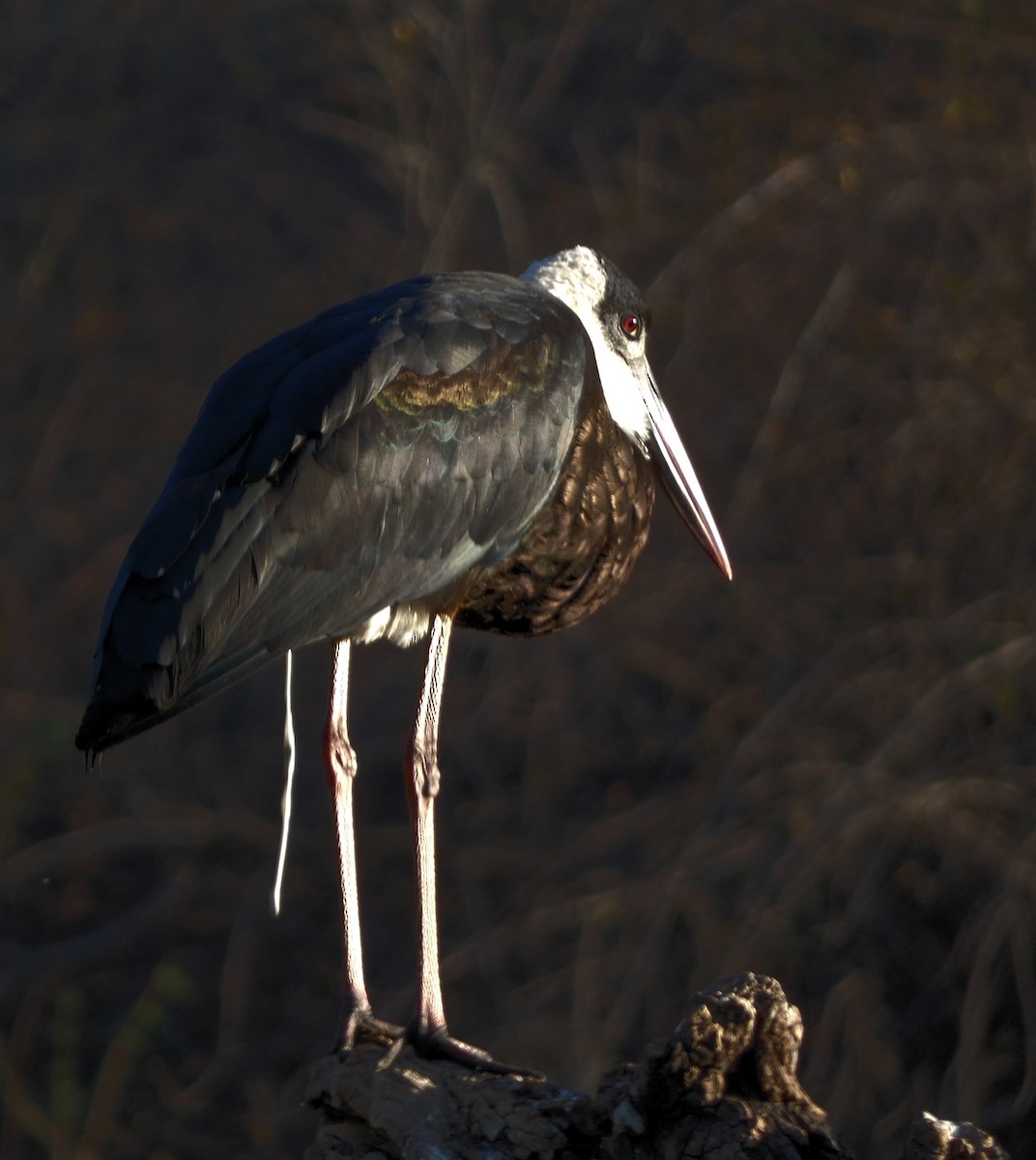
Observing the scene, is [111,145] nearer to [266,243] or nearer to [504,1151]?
[266,243]

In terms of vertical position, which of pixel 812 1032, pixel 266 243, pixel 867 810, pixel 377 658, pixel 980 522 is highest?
pixel 266 243

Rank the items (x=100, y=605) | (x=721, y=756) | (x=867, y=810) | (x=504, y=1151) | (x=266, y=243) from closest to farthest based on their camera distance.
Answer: (x=504, y=1151) < (x=867, y=810) < (x=721, y=756) < (x=100, y=605) < (x=266, y=243)

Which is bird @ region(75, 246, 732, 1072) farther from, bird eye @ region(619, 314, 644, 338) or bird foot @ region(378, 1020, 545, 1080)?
bird eye @ region(619, 314, 644, 338)

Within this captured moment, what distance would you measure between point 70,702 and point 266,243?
191cm

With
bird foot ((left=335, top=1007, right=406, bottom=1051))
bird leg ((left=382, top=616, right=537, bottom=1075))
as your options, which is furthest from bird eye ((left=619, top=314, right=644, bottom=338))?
bird foot ((left=335, top=1007, right=406, bottom=1051))

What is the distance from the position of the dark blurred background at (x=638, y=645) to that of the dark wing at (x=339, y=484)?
3.19m

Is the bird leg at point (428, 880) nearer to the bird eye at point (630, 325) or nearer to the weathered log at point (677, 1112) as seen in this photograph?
the weathered log at point (677, 1112)

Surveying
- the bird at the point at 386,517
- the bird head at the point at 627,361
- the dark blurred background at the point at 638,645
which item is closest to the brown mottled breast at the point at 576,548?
the bird at the point at 386,517

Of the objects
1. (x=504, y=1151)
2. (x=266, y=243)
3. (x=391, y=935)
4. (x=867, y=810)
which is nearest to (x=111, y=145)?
(x=266, y=243)

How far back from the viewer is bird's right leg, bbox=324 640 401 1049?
11.5 feet

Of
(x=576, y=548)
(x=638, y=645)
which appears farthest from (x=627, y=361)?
(x=638, y=645)

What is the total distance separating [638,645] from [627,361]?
2901 millimetres

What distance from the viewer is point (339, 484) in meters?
3.44

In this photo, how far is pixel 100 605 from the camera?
24.5 ft
